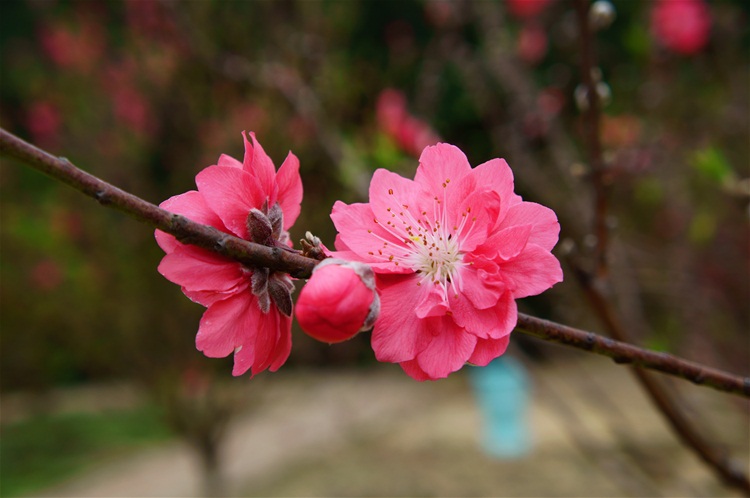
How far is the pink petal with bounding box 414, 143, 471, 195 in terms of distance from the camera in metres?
0.73

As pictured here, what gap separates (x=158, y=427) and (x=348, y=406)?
2314 millimetres

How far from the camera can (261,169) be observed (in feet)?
2.40

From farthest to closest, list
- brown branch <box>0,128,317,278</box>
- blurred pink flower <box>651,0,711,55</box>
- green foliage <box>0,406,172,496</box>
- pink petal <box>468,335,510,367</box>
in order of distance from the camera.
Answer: green foliage <box>0,406,172,496</box>, blurred pink flower <box>651,0,711,55</box>, pink petal <box>468,335,510,367</box>, brown branch <box>0,128,317,278</box>

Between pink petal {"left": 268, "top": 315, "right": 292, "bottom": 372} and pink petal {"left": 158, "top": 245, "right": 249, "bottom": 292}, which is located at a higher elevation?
pink petal {"left": 158, "top": 245, "right": 249, "bottom": 292}

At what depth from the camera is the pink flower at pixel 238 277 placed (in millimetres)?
671

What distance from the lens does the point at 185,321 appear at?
5.22 meters

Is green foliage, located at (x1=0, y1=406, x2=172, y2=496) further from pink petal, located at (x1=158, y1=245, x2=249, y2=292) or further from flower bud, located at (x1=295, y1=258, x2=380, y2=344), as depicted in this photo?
flower bud, located at (x1=295, y1=258, x2=380, y2=344)

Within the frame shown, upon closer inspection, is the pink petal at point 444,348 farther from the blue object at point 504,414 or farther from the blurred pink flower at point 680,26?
the blue object at point 504,414

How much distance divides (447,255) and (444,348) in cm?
14

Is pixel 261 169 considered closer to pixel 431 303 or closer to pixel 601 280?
pixel 431 303

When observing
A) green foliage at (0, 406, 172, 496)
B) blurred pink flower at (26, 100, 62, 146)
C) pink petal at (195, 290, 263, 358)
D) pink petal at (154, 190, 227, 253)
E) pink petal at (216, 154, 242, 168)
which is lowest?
pink petal at (195, 290, 263, 358)

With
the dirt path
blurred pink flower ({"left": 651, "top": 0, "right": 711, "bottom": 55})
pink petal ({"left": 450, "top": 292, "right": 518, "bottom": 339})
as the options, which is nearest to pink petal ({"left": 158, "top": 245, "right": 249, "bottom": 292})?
pink petal ({"left": 450, "top": 292, "right": 518, "bottom": 339})

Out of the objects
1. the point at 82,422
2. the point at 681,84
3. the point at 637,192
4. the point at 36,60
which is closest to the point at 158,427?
the point at 82,422

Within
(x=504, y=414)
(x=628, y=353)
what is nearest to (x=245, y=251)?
(x=628, y=353)
